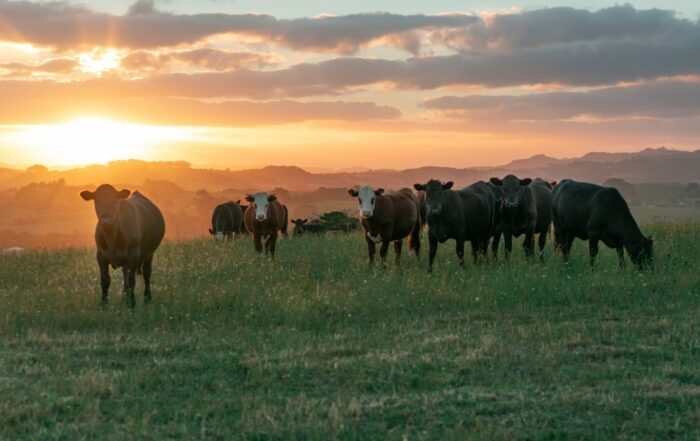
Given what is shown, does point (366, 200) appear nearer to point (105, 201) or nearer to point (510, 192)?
point (510, 192)

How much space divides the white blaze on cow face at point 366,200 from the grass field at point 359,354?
1.48m

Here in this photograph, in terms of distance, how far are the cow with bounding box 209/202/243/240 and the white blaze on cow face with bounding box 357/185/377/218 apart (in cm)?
1103

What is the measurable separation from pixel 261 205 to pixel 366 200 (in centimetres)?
401

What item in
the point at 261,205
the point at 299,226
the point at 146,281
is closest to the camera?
the point at 146,281

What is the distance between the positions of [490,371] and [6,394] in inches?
215

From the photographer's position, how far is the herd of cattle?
1597cm

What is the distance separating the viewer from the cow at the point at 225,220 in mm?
29281

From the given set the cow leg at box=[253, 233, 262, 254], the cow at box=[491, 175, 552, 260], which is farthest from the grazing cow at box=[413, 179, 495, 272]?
the cow leg at box=[253, 233, 262, 254]

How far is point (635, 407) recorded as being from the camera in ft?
24.8

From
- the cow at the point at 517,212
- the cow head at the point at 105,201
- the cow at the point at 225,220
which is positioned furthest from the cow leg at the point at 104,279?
the cow at the point at 225,220

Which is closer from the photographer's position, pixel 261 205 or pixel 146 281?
pixel 146 281

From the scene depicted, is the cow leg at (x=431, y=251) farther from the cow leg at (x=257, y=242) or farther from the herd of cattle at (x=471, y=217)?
the cow leg at (x=257, y=242)

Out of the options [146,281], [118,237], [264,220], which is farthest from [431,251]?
[118,237]

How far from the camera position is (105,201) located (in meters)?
13.7
